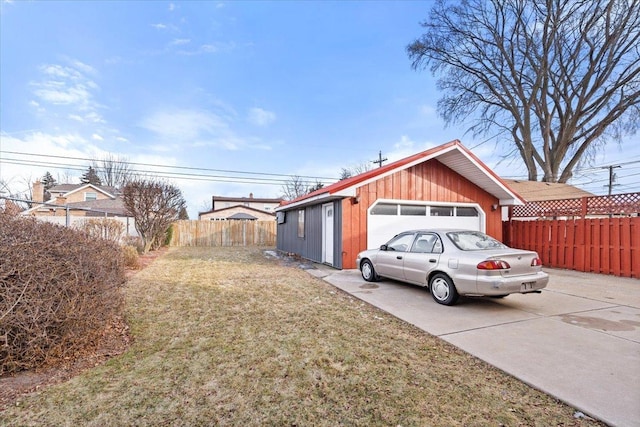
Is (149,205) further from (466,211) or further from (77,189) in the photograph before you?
(77,189)

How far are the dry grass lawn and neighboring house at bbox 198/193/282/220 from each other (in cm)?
3032

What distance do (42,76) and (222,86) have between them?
7.15 meters

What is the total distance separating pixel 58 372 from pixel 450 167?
1134 cm

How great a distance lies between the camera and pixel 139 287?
7164 mm

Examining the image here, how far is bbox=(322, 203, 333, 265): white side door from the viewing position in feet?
34.9

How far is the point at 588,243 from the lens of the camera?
9844 millimetres

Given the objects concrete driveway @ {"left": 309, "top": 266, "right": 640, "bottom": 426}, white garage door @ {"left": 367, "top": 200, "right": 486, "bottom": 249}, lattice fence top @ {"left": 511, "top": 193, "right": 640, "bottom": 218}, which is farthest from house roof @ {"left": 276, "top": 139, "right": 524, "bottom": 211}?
concrete driveway @ {"left": 309, "top": 266, "right": 640, "bottom": 426}

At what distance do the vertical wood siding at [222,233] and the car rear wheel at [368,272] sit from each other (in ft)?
50.4

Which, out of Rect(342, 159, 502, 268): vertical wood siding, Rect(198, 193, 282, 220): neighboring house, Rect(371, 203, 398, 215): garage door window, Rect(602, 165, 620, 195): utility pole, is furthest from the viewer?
Rect(198, 193, 282, 220): neighboring house

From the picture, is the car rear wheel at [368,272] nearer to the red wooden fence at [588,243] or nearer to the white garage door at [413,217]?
the white garage door at [413,217]

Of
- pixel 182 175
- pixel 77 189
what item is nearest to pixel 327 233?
pixel 182 175

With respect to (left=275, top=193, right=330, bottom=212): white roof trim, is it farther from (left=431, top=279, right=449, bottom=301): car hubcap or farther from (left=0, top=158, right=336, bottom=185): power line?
(left=0, top=158, right=336, bottom=185): power line

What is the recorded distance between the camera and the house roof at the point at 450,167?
9.65 m

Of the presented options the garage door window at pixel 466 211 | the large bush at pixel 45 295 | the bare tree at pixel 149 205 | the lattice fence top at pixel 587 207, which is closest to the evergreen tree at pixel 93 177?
the bare tree at pixel 149 205
